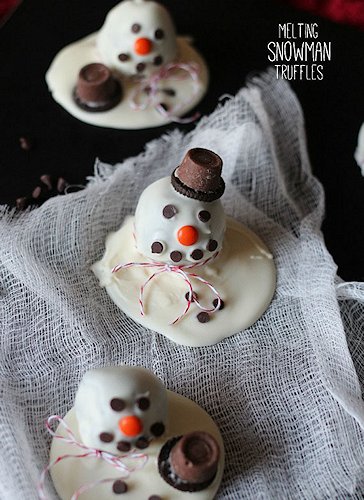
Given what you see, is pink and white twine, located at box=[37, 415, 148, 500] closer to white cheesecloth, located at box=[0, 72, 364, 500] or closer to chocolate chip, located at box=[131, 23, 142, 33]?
white cheesecloth, located at box=[0, 72, 364, 500]

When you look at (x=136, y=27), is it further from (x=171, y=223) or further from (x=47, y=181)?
(x=171, y=223)

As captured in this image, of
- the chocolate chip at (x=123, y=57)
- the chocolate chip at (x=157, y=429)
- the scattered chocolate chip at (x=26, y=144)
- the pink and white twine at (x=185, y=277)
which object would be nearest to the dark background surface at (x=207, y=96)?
the scattered chocolate chip at (x=26, y=144)

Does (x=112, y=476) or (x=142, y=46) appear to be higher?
(x=142, y=46)

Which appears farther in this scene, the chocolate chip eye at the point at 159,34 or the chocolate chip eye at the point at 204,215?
the chocolate chip eye at the point at 159,34

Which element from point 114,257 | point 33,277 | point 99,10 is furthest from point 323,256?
point 99,10

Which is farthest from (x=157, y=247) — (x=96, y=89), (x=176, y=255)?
(x=96, y=89)

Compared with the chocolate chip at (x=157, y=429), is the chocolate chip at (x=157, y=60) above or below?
above

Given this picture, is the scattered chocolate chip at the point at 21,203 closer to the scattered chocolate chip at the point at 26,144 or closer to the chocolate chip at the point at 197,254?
the scattered chocolate chip at the point at 26,144

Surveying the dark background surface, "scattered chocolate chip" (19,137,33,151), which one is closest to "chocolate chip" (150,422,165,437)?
the dark background surface
